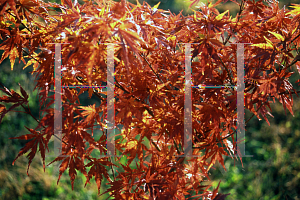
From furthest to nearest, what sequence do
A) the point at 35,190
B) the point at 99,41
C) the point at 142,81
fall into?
the point at 35,190 → the point at 142,81 → the point at 99,41

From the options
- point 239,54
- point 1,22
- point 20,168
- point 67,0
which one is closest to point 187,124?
point 239,54

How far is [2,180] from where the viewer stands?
8.80ft

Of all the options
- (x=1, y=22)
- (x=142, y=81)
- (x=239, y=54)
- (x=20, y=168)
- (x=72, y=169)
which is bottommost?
(x=20, y=168)

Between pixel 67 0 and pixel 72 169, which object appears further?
pixel 72 169

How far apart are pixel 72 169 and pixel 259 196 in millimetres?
2154

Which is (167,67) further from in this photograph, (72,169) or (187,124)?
(72,169)

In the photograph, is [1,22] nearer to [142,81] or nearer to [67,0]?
[67,0]

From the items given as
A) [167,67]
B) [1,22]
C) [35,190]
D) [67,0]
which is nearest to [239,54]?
[167,67]

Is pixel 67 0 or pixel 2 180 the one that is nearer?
pixel 67 0

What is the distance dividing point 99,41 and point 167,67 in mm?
326

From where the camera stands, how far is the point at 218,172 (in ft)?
9.64

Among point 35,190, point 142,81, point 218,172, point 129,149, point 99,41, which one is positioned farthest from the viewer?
point 218,172

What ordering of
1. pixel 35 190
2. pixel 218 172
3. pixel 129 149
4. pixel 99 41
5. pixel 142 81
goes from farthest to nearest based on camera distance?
pixel 218 172 < pixel 35 190 < pixel 129 149 < pixel 142 81 < pixel 99 41

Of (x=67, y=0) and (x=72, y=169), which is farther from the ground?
(x=67, y=0)
